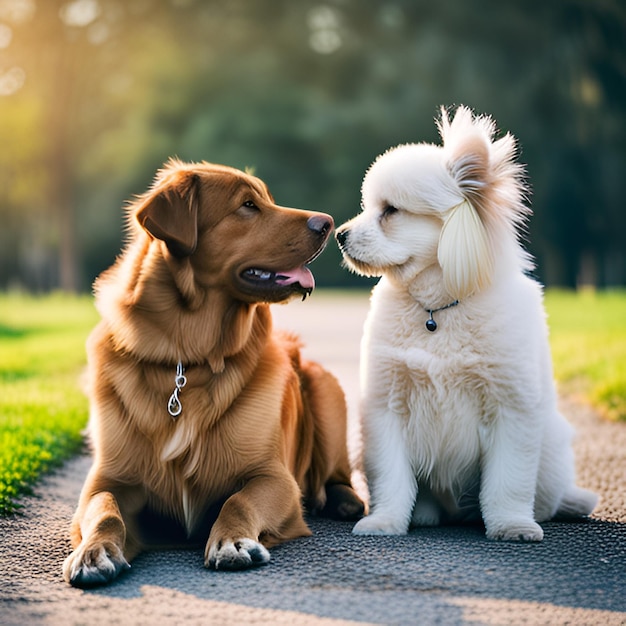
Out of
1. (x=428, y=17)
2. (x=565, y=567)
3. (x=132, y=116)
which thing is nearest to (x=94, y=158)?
(x=132, y=116)

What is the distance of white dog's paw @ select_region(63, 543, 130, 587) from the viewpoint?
10.1ft

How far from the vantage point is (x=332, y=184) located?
30234 mm

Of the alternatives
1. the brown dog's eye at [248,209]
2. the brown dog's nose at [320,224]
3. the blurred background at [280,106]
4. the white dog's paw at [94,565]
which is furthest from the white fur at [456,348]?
the blurred background at [280,106]

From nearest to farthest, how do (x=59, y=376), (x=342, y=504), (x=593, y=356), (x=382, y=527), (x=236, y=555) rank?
(x=236, y=555)
(x=382, y=527)
(x=342, y=504)
(x=59, y=376)
(x=593, y=356)

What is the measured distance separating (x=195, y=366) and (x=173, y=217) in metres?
0.62

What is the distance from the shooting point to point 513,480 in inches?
146

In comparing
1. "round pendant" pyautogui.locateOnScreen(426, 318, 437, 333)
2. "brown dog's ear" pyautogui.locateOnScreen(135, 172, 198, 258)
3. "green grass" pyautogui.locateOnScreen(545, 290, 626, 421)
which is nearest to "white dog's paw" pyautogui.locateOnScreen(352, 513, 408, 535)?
"round pendant" pyautogui.locateOnScreen(426, 318, 437, 333)

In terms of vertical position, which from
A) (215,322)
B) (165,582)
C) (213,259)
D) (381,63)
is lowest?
(165,582)

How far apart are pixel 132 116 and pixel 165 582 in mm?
25360

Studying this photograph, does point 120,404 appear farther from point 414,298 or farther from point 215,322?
point 414,298

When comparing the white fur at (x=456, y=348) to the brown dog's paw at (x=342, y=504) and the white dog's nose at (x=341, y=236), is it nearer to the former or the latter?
the white dog's nose at (x=341, y=236)

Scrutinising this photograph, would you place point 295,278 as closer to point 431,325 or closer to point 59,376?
point 431,325

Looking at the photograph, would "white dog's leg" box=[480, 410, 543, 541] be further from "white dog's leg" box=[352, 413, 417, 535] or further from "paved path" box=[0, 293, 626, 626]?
"white dog's leg" box=[352, 413, 417, 535]

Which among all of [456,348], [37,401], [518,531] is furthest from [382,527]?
[37,401]
